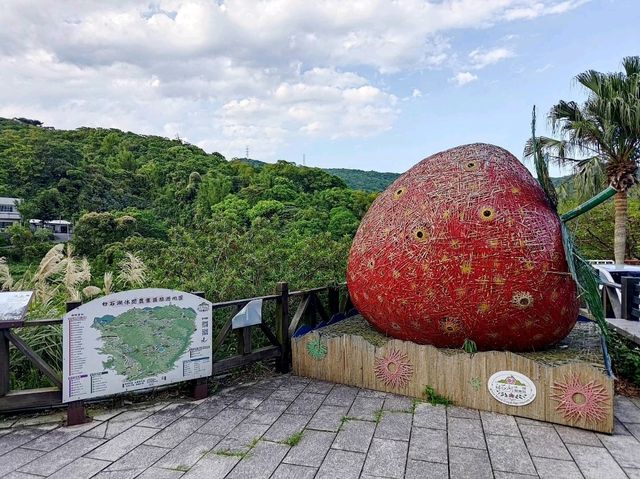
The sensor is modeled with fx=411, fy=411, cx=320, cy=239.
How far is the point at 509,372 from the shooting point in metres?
4.01

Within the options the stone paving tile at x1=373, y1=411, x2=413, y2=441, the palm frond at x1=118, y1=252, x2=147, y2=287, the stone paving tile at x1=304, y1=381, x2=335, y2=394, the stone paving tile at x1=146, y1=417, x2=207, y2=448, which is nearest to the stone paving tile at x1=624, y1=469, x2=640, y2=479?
the stone paving tile at x1=373, y1=411, x2=413, y2=441

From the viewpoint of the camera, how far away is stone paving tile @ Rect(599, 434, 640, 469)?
318cm

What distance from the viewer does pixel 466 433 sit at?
3639 mm

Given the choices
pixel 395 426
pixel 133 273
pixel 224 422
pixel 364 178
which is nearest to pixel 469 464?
pixel 395 426

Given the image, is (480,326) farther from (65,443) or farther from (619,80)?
(619,80)

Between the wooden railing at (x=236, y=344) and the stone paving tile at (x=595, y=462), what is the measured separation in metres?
3.27

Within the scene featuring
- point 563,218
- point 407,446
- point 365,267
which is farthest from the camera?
point 365,267

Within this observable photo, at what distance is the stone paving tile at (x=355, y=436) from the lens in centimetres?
339

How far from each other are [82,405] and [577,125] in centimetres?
1356

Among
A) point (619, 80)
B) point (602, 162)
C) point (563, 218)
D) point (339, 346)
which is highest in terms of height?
point (619, 80)

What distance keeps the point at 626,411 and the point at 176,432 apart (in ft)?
14.7

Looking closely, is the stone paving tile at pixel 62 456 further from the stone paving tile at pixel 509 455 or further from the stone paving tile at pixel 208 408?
the stone paving tile at pixel 509 455

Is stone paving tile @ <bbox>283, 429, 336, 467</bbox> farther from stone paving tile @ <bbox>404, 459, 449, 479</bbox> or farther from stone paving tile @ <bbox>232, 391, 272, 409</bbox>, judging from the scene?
stone paving tile @ <bbox>232, 391, 272, 409</bbox>

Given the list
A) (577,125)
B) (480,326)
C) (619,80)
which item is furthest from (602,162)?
(480,326)
